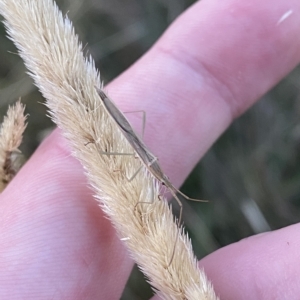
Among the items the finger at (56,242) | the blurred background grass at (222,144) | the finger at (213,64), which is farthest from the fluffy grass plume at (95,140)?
the blurred background grass at (222,144)

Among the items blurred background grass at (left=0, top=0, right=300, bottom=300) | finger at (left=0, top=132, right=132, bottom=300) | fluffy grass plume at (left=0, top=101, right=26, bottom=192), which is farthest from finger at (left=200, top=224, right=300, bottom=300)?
fluffy grass plume at (left=0, top=101, right=26, bottom=192)

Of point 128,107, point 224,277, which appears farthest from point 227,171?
point 224,277

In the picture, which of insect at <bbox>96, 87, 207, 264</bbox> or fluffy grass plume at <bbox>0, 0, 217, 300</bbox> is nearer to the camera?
fluffy grass plume at <bbox>0, 0, 217, 300</bbox>

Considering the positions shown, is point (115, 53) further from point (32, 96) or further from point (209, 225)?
point (209, 225)

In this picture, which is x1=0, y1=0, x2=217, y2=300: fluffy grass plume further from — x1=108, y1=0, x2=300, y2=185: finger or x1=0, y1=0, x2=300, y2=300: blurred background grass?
x1=0, y1=0, x2=300, y2=300: blurred background grass

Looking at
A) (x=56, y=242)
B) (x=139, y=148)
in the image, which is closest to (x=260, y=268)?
(x=139, y=148)
